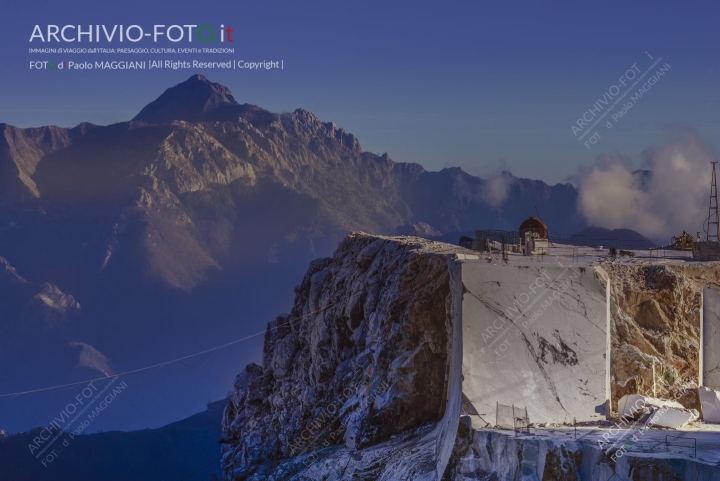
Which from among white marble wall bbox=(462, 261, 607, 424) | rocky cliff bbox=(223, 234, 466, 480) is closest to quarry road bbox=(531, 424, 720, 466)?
white marble wall bbox=(462, 261, 607, 424)

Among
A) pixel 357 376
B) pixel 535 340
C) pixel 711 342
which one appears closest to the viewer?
pixel 535 340

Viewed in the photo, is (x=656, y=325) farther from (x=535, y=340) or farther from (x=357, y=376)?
(x=357, y=376)

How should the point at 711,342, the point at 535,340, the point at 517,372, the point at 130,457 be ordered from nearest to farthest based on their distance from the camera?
the point at 517,372, the point at 535,340, the point at 711,342, the point at 130,457

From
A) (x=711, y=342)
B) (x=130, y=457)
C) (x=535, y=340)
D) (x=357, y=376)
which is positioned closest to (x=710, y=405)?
(x=711, y=342)

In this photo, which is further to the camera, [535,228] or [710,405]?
[535,228]

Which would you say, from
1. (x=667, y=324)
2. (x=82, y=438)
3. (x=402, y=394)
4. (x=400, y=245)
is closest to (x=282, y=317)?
(x=400, y=245)

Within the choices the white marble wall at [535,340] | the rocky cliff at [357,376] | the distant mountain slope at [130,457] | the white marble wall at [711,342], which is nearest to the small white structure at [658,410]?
the white marble wall at [535,340]

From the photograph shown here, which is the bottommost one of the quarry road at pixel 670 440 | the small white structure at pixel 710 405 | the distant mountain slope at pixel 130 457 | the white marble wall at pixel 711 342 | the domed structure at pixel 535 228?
the distant mountain slope at pixel 130 457

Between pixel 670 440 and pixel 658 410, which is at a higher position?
pixel 658 410

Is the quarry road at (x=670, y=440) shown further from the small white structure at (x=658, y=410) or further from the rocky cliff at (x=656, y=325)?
the rocky cliff at (x=656, y=325)
